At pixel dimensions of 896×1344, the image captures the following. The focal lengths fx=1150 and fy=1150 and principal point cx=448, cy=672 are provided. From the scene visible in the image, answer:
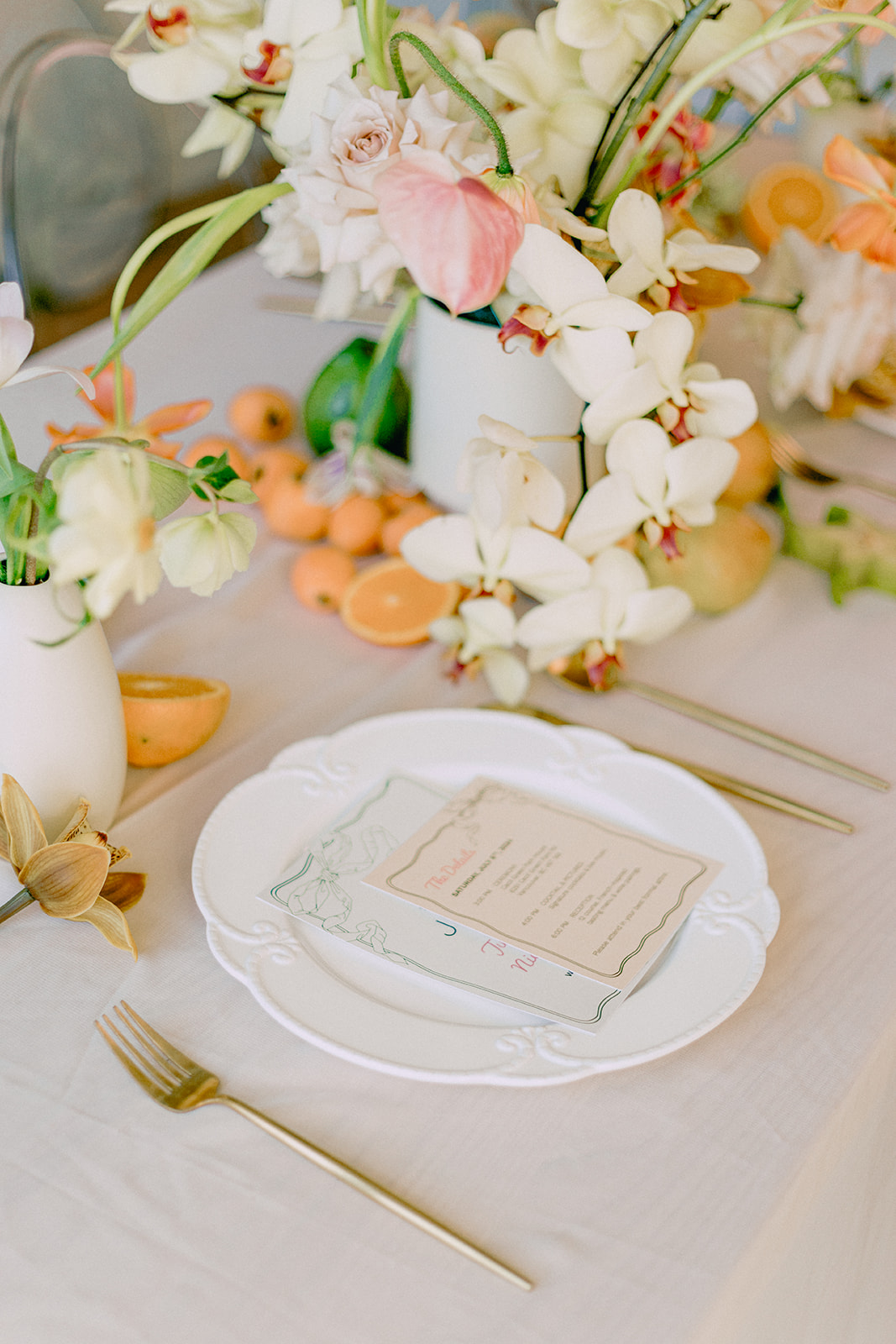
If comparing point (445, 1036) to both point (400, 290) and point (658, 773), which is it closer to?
point (658, 773)

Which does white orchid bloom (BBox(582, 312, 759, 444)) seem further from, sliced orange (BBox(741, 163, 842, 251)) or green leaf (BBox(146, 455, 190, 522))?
sliced orange (BBox(741, 163, 842, 251))

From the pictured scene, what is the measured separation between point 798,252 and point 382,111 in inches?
21.1

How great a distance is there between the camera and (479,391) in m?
0.82

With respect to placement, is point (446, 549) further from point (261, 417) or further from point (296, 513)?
point (261, 417)

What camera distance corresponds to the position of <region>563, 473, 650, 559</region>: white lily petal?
2.21ft

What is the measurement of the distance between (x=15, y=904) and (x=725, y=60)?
587 millimetres

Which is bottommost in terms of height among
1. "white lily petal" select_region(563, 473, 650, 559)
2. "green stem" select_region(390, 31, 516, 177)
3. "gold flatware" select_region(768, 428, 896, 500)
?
"gold flatware" select_region(768, 428, 896, 500)

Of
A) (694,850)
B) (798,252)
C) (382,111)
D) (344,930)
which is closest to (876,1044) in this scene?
(694,850)

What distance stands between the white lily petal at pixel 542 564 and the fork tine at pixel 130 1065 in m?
0.35

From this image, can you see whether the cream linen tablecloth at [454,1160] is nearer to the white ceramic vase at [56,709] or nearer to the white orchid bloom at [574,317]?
the white ceramic vase at [56,709]

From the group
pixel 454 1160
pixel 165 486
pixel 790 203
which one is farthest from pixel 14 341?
pixel 790 203

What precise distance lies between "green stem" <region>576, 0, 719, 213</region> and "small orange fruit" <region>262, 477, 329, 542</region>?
311 mm

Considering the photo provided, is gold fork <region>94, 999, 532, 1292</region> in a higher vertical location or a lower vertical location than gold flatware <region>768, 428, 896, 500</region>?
lower

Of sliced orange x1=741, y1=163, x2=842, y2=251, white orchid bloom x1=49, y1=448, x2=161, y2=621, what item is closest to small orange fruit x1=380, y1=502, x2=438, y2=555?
white orchid bloom x1=49, y1=448, x2=161, y2=621
